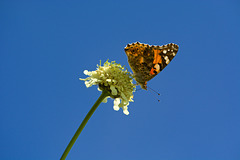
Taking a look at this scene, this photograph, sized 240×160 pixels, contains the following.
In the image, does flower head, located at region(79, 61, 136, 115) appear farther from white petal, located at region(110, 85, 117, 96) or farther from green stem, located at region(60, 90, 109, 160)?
green stem, located at region(60, 90, 109, 160)

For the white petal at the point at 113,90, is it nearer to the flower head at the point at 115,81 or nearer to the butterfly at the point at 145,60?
the flower head at the point at 115,81

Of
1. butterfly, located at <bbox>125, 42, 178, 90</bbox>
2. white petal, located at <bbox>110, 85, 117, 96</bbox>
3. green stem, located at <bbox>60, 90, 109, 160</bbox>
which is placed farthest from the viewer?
butterfly, located at <bbox>125, 42, 178, 90</bbox>

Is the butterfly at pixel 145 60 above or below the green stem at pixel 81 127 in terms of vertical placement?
above

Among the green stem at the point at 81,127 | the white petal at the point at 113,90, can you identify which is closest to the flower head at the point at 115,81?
the white petal at the point at 113,90

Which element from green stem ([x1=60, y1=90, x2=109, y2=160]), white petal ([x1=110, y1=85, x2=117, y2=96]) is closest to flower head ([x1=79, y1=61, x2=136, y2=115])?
white petal ([x1=110, y1=85, x2=117, y2=96])

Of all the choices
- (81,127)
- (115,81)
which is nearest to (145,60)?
(115,81)
